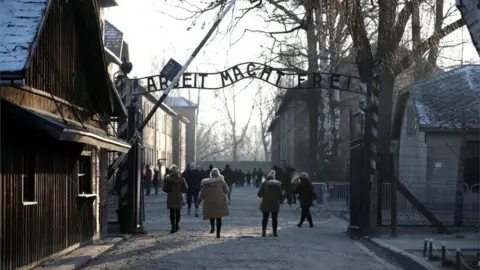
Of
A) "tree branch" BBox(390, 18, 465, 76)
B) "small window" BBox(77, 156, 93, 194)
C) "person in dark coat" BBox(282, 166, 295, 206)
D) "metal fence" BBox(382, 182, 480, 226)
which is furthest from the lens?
"person in dark coat" BBox(282, 166, 295, 206)

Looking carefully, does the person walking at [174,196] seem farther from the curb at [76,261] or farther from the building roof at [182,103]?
the building roof at [182,103]

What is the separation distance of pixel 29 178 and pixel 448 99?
23.3 meters

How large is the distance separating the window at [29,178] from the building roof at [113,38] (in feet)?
109

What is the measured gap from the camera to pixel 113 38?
47.4m

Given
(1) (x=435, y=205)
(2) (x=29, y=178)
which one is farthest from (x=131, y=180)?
(1) (x=435, y=205)

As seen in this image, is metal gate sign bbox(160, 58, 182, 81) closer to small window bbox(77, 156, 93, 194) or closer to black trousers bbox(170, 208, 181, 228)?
black trousers bbox(170, 208, 181, 228)

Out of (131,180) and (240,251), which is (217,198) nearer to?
(131,180)

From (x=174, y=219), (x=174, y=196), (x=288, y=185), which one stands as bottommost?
(x=174, y=219)

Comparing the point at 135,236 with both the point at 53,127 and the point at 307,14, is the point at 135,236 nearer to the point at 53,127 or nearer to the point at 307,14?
the point at 307,14

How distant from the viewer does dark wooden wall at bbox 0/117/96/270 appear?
11.5 metres

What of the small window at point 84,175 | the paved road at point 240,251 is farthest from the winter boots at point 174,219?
the small window at point 84,175

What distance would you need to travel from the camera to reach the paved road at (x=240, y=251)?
14484 mm

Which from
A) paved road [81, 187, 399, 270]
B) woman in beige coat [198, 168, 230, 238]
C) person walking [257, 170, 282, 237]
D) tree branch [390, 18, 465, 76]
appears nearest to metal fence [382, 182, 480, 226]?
paved road [81, 187, 399, 270]

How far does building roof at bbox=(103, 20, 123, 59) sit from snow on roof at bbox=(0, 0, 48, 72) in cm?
3438
